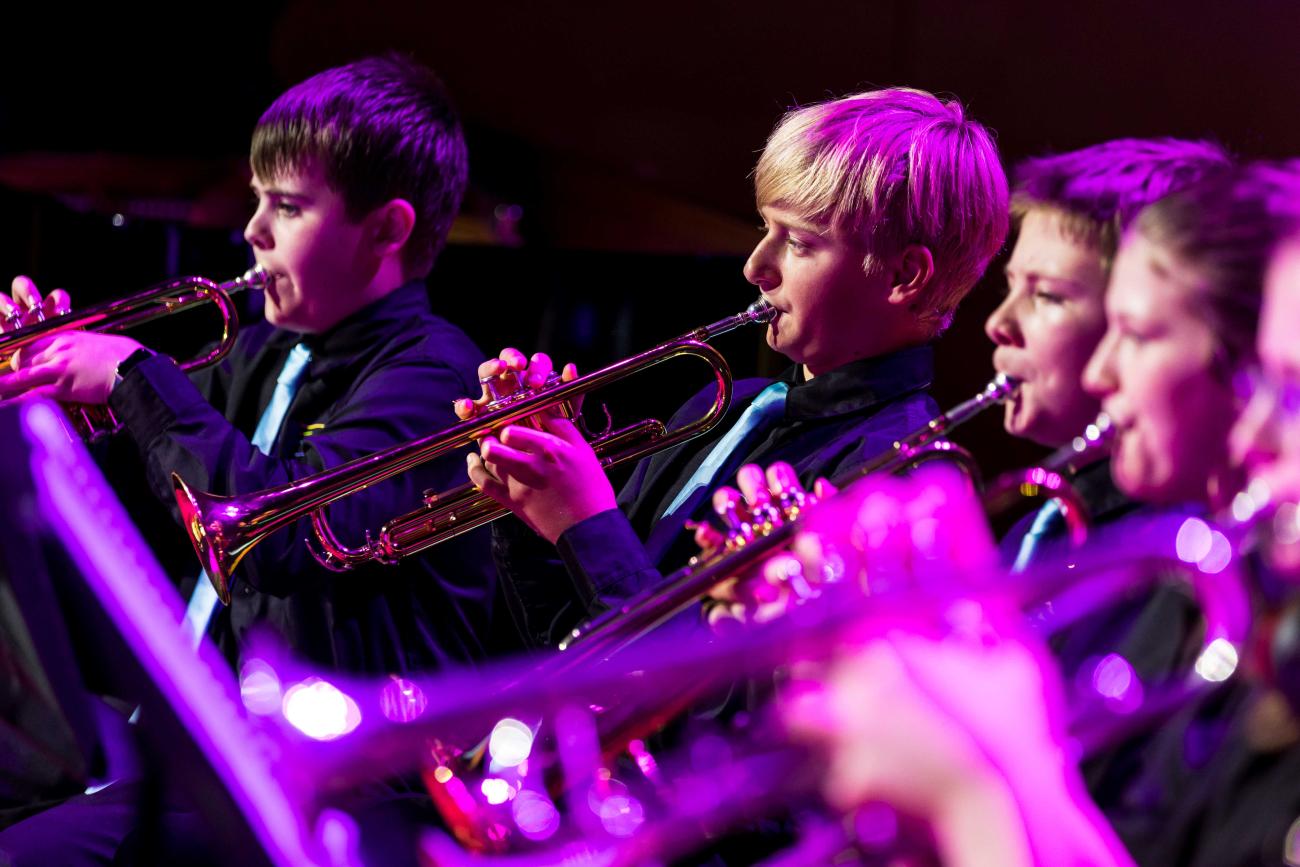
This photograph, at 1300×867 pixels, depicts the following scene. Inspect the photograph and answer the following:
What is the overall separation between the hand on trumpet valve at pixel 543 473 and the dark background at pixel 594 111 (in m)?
1.07

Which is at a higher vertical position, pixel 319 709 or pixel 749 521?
pixel 749 521

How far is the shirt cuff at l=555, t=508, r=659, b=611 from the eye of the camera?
185cm

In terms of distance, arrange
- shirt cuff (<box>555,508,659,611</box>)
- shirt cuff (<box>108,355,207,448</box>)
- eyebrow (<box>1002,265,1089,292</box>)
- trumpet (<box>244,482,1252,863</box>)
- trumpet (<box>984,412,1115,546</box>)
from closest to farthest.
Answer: trumpet (<box>244,482,1252,863</box>) → trumpet (<box>984,412,1115,546</box>) → eyebrow (<box>1002,265,1089,292</box>) → shirt cuff (<box>555,508,659,611</box>) → shirt cuff (<box>108,355,207,448</box>)

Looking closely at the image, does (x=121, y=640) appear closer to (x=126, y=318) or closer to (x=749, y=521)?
(x=749, y=521)

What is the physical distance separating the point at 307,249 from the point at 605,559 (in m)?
0.99

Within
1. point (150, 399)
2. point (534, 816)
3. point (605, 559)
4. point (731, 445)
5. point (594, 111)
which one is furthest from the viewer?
point (594, 111)

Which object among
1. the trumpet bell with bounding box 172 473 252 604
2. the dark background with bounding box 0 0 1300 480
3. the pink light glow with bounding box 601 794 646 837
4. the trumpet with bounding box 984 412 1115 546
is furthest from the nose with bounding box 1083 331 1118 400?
the dark background with bounding box 0 0 1300 480

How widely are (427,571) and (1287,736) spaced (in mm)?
1608

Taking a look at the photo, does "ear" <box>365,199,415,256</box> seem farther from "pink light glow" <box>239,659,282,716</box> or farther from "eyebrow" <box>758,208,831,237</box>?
"pink light glow" <box>239,659,282,716</box>

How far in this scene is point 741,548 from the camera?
1.56 metres

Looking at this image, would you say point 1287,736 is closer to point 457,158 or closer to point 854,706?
point 854,706

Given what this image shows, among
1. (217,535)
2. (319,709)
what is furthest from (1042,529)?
(217,535)

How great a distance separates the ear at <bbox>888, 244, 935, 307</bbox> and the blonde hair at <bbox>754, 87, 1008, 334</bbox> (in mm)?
14

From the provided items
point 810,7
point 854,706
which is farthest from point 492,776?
point 810,7
